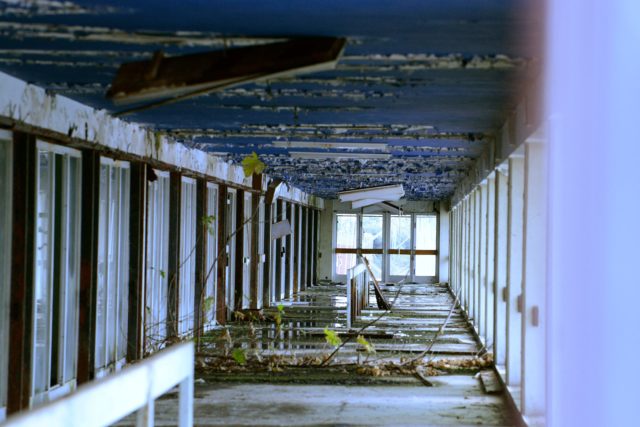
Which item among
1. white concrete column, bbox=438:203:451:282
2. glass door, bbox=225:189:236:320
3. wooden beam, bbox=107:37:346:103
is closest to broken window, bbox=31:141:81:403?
wooden beam, bbox=107:37:346:103

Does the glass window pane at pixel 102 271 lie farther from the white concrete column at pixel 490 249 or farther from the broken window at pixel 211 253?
the white concrete column at pixel 490 249

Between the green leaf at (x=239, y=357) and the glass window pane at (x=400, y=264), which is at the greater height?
the glass window pane at (x=400, y=264)

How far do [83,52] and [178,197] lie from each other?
4.29 meters

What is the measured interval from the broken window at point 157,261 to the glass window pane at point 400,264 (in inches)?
504

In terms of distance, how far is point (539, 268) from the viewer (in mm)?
5520

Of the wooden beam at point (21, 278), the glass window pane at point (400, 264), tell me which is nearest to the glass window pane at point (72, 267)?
the wooden beam at point (21, 278)

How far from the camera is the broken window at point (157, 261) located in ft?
26.4

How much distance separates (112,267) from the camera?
7078mm

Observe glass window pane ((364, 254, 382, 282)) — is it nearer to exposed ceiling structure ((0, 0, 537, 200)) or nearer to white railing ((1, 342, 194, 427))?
exposed ceiling structure ((0, 0, 537, 200))

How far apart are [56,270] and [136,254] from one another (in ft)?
4.63

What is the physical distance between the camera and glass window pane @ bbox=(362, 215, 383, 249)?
2116 cm

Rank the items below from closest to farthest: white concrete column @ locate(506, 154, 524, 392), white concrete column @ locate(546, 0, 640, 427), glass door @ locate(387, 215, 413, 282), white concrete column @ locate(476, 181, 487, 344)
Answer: white concrete column @ locate(546, 0, 640, 427) → white concrete column @ locate(506, 154, 524, 392) → white concrete column @ locate(476, 181, 487, 344) → glass door @ locate(387, 215, 413, 282)

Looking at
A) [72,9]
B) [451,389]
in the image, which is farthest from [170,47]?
[451,389]

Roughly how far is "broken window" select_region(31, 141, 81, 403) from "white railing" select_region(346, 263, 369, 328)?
430cm
